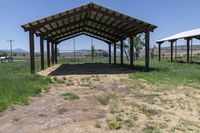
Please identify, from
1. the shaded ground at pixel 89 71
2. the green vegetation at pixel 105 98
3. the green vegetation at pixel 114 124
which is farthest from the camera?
the shaded ground at pixel 89 71

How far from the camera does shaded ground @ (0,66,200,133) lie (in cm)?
636

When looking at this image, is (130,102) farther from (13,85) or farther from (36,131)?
(13,85)

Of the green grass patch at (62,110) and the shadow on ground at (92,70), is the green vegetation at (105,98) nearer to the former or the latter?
the green grass patch at (62,110)

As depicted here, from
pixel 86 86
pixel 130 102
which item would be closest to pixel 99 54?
pixel 86 86

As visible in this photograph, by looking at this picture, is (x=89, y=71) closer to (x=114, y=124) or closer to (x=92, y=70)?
(x=92, y=70)

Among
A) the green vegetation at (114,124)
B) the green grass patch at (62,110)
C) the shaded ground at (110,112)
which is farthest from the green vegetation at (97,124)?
the green grass patch at (62,110)

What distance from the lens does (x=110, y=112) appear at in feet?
24.8

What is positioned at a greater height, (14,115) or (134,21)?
(134,21)

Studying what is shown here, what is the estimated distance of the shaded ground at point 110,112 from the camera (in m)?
6.36

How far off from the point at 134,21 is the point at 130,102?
1049cm

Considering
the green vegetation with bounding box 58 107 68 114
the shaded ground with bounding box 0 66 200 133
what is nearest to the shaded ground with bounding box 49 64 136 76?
the shaded ground with bounding box 0 66 200 133

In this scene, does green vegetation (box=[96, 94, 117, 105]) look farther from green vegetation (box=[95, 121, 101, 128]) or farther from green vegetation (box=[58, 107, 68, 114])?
green vegetation (box=[95, 121, 101, 128])

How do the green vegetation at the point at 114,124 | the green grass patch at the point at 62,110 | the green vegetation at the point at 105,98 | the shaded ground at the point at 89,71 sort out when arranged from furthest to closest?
the shaded ground at the point at 89,71
the green vegetation at the point at 105,98
the green grass patch at the point at 62,110
the green vegetation at the point at 114,124

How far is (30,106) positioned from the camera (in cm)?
841
